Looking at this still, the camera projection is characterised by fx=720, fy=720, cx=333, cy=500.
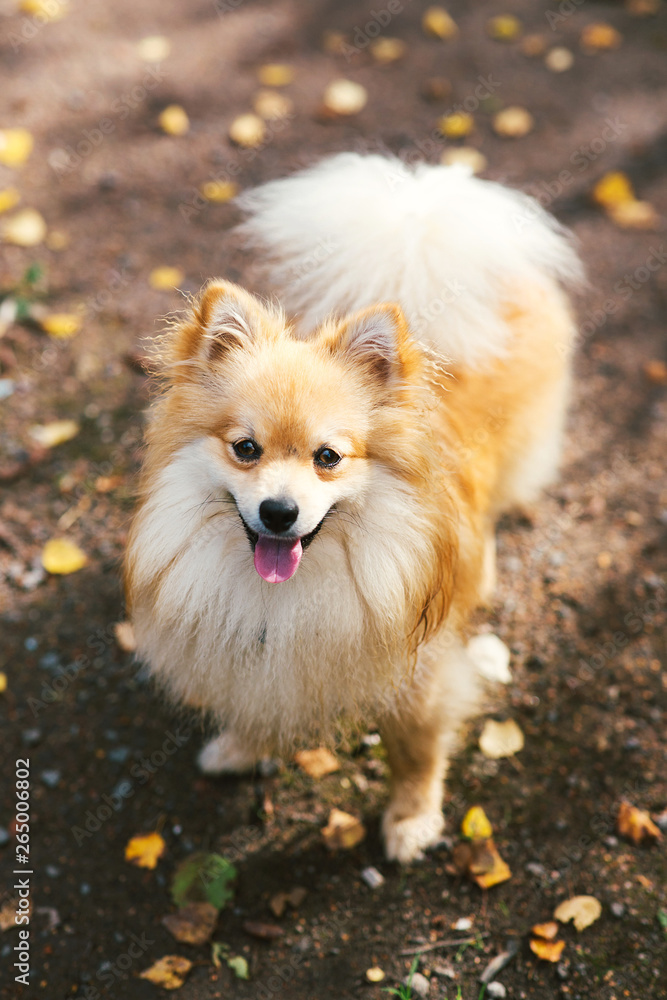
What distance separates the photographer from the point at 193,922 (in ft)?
A: 8.04

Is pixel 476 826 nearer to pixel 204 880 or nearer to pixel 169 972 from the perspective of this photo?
pixel 204 880

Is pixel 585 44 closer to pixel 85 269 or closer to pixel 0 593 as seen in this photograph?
pixel 85 269

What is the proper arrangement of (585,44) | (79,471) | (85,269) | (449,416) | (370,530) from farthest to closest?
(585,44) < (85,269) < (79,471) < (449,416) < (370,530)

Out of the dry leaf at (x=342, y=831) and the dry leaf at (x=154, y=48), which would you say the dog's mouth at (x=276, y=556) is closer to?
the dry leaf at (x=342, y=831)

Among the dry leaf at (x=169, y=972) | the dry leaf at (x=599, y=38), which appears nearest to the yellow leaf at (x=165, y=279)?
the dry leaf at (x=169, y=972)

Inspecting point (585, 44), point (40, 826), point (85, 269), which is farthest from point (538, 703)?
point (585, 44)

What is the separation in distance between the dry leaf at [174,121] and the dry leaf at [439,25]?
2093mm

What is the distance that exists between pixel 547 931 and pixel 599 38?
6.00 metres

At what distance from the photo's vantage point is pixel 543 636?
320 cm

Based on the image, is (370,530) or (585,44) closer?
(370,530)

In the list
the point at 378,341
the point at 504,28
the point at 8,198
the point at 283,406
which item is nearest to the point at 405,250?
the point at 378,341

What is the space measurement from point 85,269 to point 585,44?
13.7 feet

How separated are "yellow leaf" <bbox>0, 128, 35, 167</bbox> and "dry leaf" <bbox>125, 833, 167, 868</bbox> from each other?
13.6 ft

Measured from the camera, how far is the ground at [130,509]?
97.0 inches
